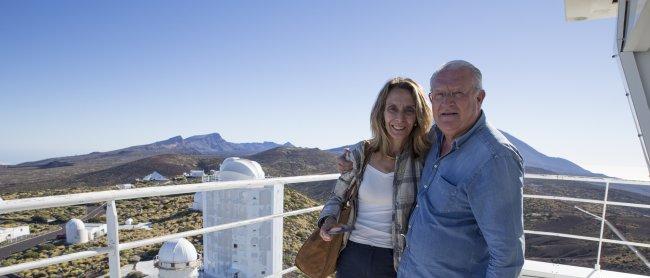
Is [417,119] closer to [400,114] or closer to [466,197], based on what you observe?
[400,114]

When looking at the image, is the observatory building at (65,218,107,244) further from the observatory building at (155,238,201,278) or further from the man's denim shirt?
the man's denim shirt

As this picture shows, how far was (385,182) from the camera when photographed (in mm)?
1562

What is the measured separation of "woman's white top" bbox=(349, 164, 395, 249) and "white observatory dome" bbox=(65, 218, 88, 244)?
35201mm

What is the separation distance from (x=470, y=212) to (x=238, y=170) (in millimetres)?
15135

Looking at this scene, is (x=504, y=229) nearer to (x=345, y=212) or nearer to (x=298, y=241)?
(x=345, y=212)

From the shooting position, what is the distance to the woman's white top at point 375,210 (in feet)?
5.09

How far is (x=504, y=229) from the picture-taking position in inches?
40.5

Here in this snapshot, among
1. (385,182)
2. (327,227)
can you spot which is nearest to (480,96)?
(385,182)

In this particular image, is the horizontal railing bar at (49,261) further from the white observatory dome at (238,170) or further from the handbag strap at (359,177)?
the white observatory dome at (238,170)

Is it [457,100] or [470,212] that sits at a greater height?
[457,100]

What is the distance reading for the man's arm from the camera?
1.03m

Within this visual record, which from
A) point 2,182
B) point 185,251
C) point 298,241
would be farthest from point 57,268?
point 2,182

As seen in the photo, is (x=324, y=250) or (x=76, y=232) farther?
(x=76, y=232)

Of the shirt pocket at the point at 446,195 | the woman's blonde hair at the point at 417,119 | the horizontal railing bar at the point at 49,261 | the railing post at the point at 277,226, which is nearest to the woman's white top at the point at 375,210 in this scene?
the woman's blonde hair at the point at 417,119
